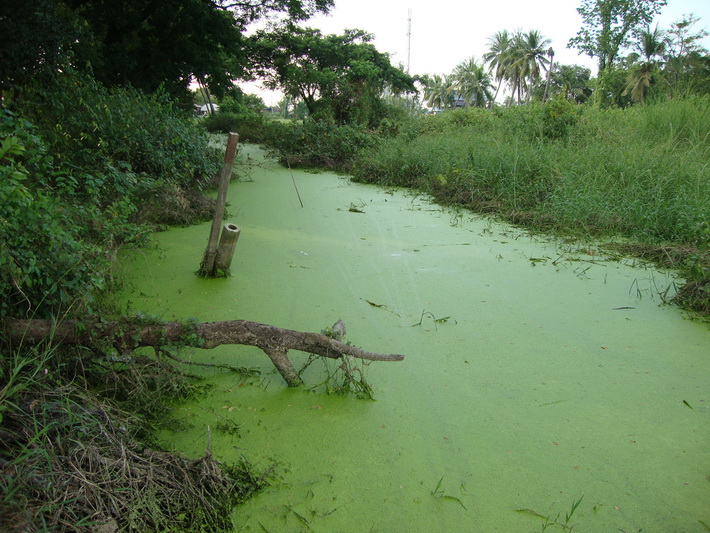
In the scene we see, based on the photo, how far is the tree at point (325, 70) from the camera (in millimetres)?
12234

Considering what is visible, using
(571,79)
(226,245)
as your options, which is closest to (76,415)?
(226,245)

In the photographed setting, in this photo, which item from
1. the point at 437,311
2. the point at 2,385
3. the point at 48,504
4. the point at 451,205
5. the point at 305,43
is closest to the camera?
the point at 48,504

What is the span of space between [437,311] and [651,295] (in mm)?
1261

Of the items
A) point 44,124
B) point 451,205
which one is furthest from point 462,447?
point 451,205

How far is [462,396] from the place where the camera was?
1822 millimetres

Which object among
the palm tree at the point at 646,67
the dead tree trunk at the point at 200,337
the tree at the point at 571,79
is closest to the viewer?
the dead tree trunk at the point at 200,337

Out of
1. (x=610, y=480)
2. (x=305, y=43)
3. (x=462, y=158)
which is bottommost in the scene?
(x=610, y=480)

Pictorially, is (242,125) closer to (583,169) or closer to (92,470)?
(583,169)

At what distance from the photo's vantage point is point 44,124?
10.5ft

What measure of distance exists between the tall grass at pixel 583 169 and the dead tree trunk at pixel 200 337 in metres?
2.47

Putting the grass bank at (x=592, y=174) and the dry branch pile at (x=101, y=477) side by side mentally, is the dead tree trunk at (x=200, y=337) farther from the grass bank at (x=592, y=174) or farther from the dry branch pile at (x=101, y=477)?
the grass bank at (x=592, y=174)

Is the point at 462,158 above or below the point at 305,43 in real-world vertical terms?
below

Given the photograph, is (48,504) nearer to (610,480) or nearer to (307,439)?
(307,439)

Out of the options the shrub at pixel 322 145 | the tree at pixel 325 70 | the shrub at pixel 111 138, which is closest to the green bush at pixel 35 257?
the shrub at pixel 111 138
